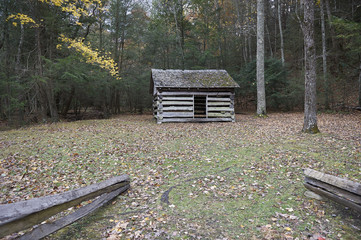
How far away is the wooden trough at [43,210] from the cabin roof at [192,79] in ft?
39.5

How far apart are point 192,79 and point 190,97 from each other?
1.52 meters

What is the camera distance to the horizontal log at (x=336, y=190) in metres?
3.37

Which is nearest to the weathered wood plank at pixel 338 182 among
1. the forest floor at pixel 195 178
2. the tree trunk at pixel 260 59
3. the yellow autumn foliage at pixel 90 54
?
the forest floor at pixel 195 178

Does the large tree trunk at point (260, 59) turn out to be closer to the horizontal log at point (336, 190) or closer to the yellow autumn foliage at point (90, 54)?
the yellow autumn foliage at point (90, 54)

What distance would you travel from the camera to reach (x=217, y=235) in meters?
3.24

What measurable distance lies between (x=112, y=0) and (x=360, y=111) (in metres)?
24.4

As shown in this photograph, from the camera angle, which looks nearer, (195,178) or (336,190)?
(336,190)

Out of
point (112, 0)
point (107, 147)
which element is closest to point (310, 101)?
point (107, 147)

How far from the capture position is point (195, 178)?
5578mm

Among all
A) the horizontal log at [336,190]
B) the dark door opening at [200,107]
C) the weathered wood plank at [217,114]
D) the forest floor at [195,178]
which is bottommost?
the forest floor at [195,178]

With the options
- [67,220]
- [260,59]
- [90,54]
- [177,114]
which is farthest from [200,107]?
[67,220]

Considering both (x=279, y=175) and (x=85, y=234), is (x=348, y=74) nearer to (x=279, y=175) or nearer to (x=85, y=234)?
(x=279, y=175)

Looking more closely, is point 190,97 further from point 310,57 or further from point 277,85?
point 277,85

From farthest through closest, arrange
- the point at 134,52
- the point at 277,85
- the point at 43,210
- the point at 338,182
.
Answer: the point at 134,52 → the point at 277,85 → the point at 338,182 → the point at 43,210
